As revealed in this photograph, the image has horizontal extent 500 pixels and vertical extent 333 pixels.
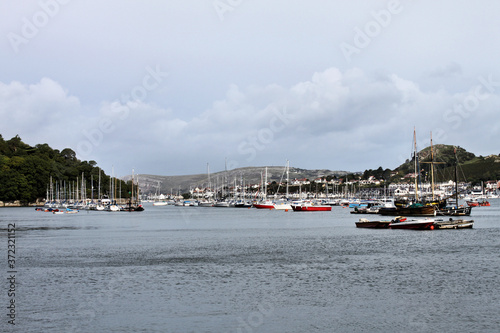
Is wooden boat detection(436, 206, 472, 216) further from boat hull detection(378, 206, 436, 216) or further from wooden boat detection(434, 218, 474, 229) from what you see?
wooden boat detection(434, 218, 474, 229)

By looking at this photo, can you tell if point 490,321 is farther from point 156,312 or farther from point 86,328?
point 86,328

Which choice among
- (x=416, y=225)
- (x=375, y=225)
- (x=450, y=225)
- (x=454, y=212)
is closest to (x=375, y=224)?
(x=375, y=225)

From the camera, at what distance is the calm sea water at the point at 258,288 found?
2603 cm

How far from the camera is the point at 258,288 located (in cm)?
3459

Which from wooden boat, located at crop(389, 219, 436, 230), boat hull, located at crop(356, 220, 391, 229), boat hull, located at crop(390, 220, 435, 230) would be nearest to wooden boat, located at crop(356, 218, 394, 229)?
boat hull, located at crop(356, 220, 391, 229)

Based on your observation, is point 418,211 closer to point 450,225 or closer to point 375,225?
point 375,225

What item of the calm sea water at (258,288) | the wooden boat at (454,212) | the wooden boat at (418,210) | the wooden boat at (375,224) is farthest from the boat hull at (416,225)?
the wooden boat at (454,212)

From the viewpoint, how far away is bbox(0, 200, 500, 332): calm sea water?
26.0m

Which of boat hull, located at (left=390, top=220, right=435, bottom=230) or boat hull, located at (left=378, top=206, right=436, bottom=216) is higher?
boat hull, located at (left=378, top=206, right=436, bottom=216)

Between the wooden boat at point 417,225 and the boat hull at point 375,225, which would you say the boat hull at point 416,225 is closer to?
the wooden boat at point 417,225

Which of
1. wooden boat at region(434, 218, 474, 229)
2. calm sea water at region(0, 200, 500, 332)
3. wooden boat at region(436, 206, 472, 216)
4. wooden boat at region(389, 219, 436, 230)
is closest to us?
calm sea water at region(0, 200, 500, 332)

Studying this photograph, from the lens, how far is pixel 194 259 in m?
49.4

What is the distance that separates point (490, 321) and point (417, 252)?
28.5m

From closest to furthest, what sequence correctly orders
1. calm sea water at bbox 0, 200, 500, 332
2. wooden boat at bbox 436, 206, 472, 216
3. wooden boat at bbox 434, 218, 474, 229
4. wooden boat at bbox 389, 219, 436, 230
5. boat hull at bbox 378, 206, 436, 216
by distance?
calm sea water at bbox 0, 200, 500, 332, wooden boat at bbox 434, 218, 474, 229, wooden boat at bbox 389, 219, 436, 230, boat hull at bbox 378, 206, 436, 216, wooden boat at bbox 436, 206, 472, 216
